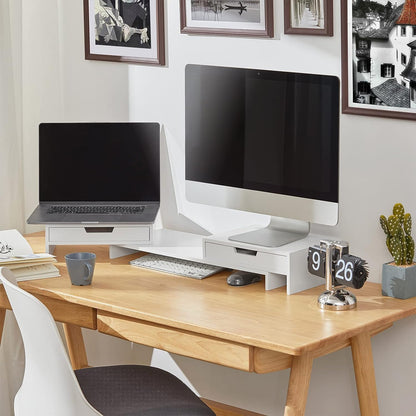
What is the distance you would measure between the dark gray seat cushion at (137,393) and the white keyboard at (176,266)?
0.31 meters

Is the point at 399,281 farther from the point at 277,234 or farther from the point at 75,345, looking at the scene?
the point at 75,345

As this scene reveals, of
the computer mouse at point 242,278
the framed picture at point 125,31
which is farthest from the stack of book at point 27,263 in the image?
the framed picture at point 125,31

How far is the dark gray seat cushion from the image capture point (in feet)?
7.75

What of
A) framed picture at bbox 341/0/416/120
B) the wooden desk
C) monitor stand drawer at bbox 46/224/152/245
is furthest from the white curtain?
framed picture at bbox 341/0/416/120

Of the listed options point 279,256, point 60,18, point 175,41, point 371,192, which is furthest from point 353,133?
point 60,18

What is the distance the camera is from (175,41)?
117 inches

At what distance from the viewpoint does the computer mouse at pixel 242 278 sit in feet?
8.49

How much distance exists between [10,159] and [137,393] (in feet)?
3.47

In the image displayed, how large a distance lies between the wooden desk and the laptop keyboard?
23 cm

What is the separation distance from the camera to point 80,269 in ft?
8.47

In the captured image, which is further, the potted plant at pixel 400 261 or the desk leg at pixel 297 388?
the potted plant at pixel 400 261

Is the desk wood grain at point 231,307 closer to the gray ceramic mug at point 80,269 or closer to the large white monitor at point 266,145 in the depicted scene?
the gray ceramic mug at point 80,269

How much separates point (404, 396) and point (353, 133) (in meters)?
0.75

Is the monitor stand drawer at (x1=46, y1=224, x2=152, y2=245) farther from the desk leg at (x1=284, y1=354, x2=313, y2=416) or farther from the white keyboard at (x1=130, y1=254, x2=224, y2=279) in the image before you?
the desk leg at (x1=284, y1=354, x2=313, y2=416)
